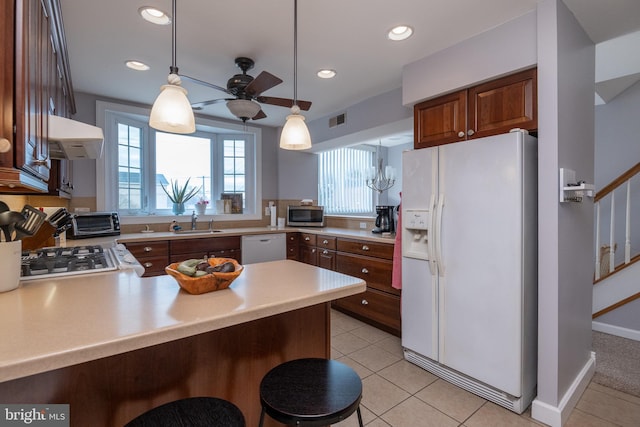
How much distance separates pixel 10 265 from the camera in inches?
46.3

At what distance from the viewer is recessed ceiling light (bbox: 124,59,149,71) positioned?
256 centimetres

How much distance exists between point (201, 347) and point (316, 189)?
389cm

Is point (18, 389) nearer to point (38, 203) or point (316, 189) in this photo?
point (38, 203)

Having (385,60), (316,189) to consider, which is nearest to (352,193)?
(316,189)

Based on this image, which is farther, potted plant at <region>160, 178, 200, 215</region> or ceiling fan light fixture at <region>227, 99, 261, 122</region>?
potted plant at <region>160, 178, 200, 215</region>

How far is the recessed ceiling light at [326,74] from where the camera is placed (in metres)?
2.72

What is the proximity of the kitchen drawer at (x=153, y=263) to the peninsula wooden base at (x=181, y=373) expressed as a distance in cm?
232

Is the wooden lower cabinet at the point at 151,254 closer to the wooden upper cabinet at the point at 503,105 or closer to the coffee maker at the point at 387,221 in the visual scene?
the coffee maker at the point at 387,221

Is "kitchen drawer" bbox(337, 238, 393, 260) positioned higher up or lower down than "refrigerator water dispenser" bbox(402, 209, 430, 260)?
lower down

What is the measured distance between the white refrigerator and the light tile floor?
96 mm

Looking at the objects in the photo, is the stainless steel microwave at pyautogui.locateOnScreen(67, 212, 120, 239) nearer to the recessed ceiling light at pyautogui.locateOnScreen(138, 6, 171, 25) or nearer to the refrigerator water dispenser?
the recessed ceiling light at pyautogui.locateOnScreen(138, 6, 171, 25)

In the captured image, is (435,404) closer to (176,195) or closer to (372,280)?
(372,280)

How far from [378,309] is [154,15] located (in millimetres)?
2963

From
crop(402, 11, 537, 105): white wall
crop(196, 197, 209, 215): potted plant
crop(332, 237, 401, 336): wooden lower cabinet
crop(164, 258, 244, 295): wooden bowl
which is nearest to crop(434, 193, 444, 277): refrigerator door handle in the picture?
crop(332, 237, 401, 336): wooden lower cabinet
